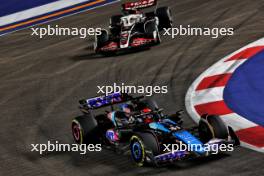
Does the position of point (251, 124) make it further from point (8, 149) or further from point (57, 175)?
point (8, 149)

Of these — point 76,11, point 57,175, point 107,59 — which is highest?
point 76,11

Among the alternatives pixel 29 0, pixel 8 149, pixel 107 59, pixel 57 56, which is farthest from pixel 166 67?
pixel 29 0

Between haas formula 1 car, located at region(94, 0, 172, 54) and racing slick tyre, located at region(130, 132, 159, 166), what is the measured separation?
6738 millimetres

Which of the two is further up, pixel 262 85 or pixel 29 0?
pixel 29 0

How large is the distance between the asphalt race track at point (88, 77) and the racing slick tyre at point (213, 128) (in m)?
0.33

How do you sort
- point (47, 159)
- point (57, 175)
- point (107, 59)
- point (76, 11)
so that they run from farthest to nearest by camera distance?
point (76, 11), point (107, 59), point (47, 159), point (57, 175)

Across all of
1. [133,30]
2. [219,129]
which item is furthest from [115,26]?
[219,129]

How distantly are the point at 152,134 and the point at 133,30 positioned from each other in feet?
25.7

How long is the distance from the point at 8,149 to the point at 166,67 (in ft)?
15.7

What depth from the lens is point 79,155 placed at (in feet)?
36.4

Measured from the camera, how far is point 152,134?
33.3 ft

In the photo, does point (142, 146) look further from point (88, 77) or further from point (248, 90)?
point (88, 77)

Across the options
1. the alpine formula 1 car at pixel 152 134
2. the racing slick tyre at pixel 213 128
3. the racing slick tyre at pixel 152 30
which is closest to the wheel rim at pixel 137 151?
the alpine formula 1 car at pixel 152 134

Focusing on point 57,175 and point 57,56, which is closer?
point 57,175
